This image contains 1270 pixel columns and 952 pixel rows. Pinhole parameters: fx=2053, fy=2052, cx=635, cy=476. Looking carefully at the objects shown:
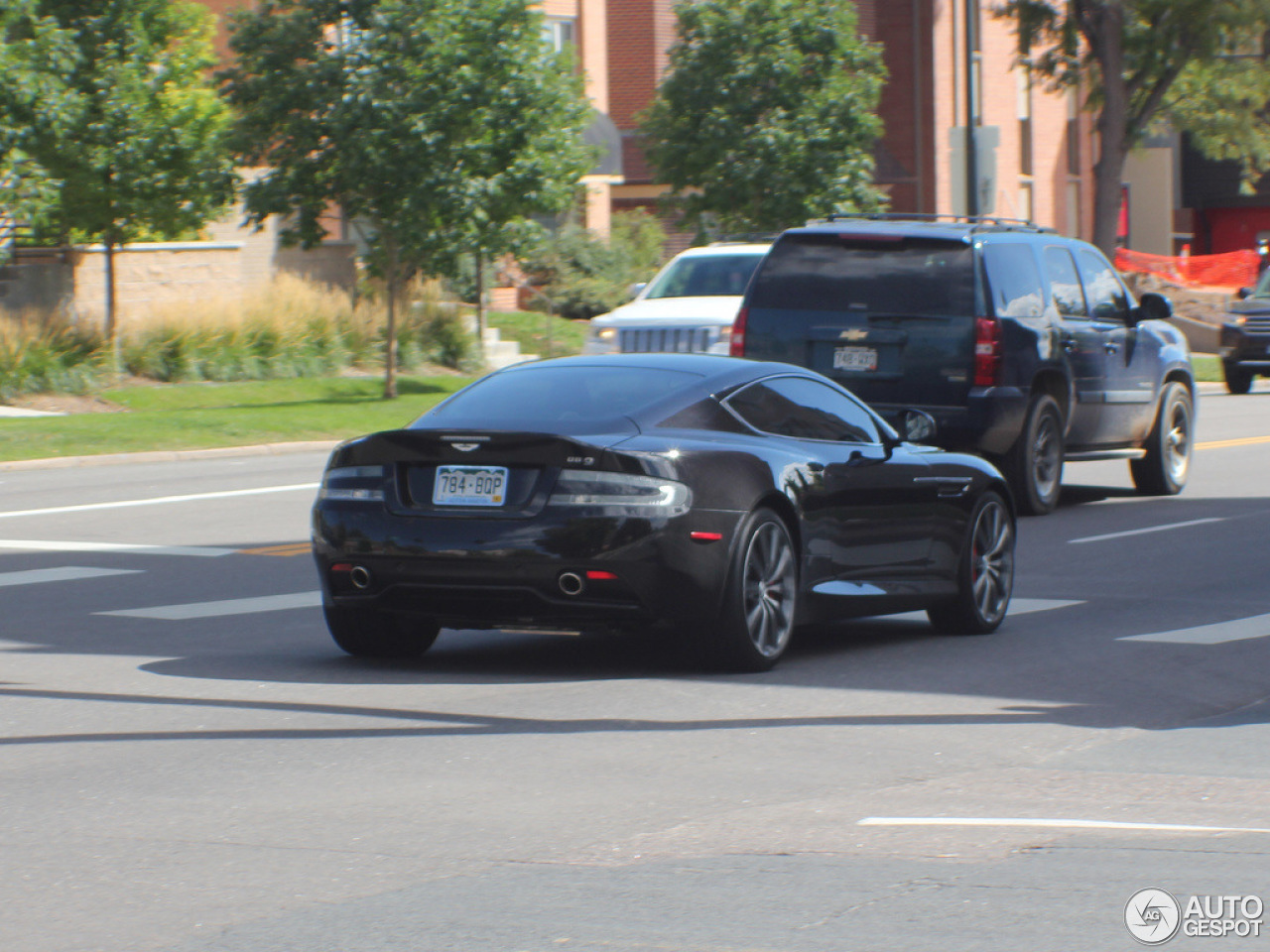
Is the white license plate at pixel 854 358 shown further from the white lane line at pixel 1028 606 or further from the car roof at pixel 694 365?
the car roof at pixel 694 365

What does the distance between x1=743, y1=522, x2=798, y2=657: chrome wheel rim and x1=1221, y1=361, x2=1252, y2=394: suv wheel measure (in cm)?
2645

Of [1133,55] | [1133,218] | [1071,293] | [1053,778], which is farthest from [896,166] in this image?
[1053,778]

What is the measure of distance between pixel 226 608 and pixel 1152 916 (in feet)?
23.4

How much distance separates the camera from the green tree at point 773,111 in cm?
3712

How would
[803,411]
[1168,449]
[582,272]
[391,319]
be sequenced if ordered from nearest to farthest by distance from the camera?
[803,411], [1168,449], [391,319], [582,272]

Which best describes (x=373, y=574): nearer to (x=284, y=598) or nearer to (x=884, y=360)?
(x=284, y=598)

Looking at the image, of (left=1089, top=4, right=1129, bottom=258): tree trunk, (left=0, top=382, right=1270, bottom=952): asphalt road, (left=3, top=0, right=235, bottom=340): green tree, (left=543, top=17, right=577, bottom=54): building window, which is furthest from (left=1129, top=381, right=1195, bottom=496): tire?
(left=543, top=17, right=577, bottom=54): building window

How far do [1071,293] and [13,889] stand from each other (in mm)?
12533

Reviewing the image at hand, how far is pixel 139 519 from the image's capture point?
15.9m

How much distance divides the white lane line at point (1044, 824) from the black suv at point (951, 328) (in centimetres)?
902

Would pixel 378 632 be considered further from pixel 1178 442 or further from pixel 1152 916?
pixel 1178 442

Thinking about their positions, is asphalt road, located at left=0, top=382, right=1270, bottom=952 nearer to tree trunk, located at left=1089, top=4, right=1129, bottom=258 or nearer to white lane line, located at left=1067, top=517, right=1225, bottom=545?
white lane line, located at left=1067, top=517, right=1225, bottom=545

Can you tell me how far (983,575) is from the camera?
10.6 meters

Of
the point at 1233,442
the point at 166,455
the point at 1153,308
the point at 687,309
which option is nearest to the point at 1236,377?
the point at 1233,442
